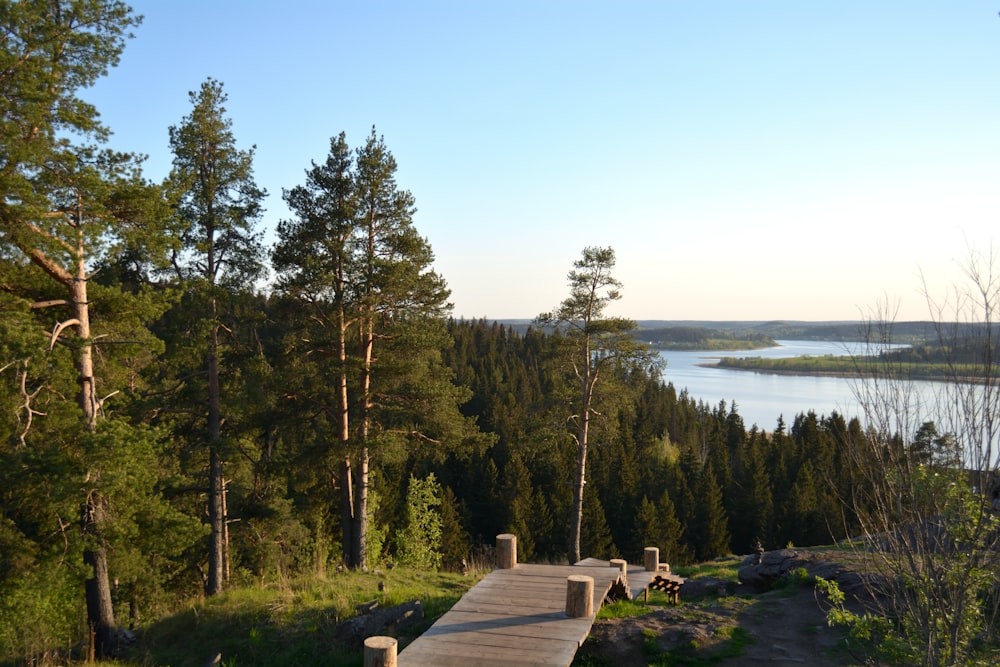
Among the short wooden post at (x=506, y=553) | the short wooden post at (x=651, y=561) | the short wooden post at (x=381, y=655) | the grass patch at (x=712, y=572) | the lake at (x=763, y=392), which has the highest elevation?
the short wooden post at (x=381, y=655)

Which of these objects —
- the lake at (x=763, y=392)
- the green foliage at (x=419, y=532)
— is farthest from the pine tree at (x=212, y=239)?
the lake at (x=763, y=392)

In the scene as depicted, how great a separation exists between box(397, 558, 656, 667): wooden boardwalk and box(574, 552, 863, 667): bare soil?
0.53 meters

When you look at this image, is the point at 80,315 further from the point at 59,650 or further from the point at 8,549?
the point at 59,650

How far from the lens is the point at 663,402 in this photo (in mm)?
73375

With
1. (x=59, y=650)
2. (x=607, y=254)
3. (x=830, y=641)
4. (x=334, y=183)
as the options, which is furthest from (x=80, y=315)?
(x=607, y=254)

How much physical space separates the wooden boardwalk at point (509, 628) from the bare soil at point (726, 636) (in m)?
0.53

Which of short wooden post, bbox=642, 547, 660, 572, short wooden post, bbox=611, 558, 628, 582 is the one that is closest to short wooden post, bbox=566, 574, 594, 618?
short wooden post, bbox=611, 558, 628, 582

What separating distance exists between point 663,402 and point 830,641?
66299 mm

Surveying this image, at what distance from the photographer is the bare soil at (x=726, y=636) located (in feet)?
27.2

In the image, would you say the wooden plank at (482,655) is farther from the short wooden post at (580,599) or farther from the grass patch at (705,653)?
the grass patch at (705,653)

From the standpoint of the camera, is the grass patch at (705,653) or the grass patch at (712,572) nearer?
the grass patch at (705,653)

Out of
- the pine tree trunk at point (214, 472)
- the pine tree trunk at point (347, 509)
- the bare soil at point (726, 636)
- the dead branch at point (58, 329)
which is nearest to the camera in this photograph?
the bare soil at point (726, 636)

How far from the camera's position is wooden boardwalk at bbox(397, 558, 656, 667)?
720 cm

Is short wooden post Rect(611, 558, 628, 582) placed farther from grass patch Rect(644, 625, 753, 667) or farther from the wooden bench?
grass patch Rect(644, 625, 753, 667)
